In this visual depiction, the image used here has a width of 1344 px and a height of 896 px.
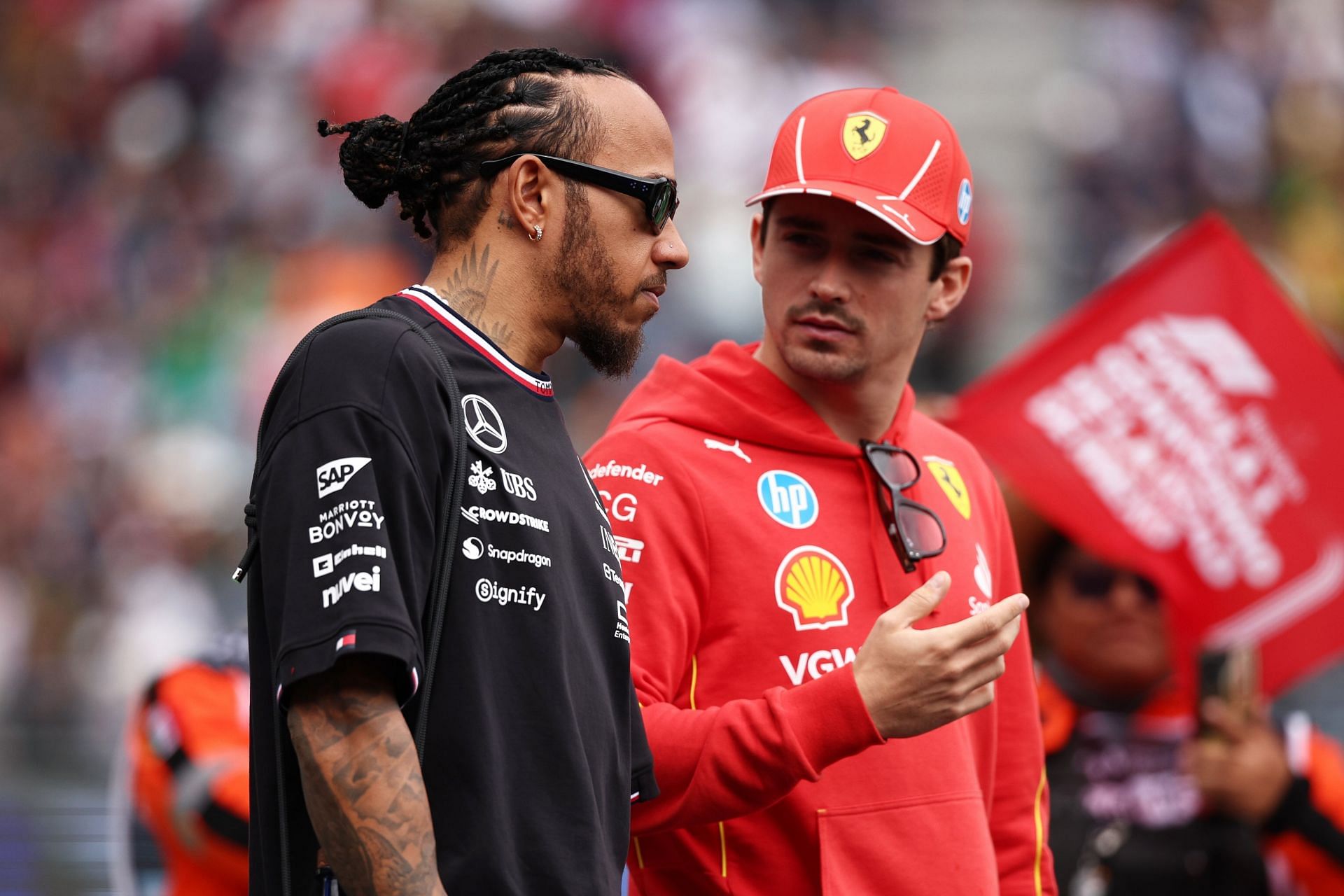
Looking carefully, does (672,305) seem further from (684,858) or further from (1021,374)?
(684,858)

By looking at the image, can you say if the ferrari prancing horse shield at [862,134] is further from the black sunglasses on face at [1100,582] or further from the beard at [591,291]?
the black sunglasses on face at [1100,582]

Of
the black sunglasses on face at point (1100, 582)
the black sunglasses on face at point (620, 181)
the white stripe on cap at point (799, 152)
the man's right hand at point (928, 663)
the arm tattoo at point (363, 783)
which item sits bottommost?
the arm tattoo at point (363, 783)

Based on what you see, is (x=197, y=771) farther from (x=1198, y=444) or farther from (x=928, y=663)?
(x=1198, y=444)

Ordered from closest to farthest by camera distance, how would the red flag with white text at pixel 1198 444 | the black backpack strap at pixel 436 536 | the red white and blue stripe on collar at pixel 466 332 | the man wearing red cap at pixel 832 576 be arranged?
1. the black backpack strap at pixel 436 536
2. the red white and blue stripe on collar at pixel 466 332
3. the man wearing red cap at pixel 832 576
4. the red flag with white text at pixel 1198 444

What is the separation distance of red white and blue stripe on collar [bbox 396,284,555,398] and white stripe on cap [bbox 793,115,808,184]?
894 millimetres

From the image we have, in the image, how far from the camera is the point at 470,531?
7.33ft

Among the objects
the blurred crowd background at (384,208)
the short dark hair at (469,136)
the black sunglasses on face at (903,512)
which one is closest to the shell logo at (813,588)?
the black sunglasses on face at (903,512)

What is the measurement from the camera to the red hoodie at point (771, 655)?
2695mm

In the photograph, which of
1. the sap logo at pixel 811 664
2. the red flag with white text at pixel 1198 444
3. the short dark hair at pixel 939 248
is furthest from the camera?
the red flag with white text at pixel 1198 444

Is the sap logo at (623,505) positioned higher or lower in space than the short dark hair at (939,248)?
lower

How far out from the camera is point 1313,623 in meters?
4.61

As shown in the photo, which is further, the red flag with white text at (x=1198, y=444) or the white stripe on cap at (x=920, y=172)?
the red flag with white text at (x=1198, y=444)

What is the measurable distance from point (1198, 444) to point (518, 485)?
287 centimetres

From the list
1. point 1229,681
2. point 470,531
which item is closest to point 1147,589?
point 1229,681
